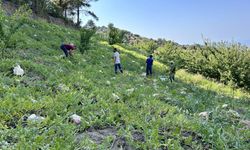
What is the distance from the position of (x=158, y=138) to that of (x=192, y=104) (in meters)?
2.64

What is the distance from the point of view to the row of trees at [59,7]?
24734 mm

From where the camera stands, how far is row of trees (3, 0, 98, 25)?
24734 millimetres

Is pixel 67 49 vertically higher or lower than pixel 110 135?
higher

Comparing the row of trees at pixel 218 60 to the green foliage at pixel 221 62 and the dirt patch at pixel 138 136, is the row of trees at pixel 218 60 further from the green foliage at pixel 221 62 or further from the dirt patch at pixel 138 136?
the dirt patch at pixel 138 136

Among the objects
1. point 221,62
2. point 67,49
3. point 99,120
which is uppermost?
point 67,49

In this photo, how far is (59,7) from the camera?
28656mm

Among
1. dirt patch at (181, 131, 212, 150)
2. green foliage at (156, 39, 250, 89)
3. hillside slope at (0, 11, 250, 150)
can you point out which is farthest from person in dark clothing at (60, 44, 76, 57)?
dirt patch at (181, 131, 212, 150)

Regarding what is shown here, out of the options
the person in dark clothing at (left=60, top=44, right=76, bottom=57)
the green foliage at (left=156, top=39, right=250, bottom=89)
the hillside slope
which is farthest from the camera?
the green foliage at (left=156, top=39, right=250, bottom=89)

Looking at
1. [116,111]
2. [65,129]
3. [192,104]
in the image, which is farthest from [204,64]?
[65,129]

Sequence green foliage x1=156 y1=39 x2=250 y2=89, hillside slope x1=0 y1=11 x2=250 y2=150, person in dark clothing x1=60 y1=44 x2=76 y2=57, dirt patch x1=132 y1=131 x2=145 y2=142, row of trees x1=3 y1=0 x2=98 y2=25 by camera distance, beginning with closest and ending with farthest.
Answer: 1. hillside slope x1=0 y1=11 x2=250 y2=150
2. dirt patch x1=132 y1=131 x2=145 y2=142
3. person in dark clothing x1=60 y1=44 x2=76 y2=57
4. green foliage x1=156 y1=39 x2=250 y2=89
5. row of trees x1=3 y1=0 x2=98 y2=25

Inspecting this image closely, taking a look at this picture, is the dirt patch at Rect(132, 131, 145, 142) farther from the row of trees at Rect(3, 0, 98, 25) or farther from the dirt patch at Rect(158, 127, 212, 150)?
the row of trees at Rect(3, 0, 98, 25)

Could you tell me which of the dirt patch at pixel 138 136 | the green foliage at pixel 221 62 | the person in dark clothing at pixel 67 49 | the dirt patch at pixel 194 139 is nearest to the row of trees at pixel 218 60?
the green foliage at pixel 221 62

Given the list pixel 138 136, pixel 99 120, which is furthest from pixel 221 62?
pixel 138 136

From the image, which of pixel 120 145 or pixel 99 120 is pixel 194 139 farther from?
pixel 99 120
